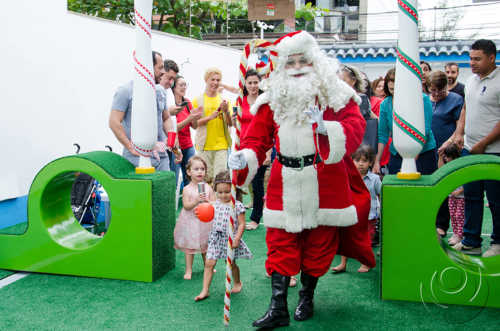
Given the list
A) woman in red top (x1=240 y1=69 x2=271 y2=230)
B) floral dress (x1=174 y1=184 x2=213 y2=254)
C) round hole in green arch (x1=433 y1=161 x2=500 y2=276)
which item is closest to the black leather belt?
round hole in green arch (x1=433 y1=161 x2=500 y2=276)

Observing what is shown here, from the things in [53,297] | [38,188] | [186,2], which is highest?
[186,2]

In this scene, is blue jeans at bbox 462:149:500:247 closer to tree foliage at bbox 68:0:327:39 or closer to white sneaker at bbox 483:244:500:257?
white sneaker at bbox 483:244:500:257

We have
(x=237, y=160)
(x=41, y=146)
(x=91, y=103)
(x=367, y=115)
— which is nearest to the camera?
(x=237, y=160)

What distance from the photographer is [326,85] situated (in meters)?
2.81

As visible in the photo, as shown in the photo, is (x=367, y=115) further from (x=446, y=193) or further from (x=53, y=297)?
(x=53, y=297)

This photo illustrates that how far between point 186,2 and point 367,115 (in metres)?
11.5

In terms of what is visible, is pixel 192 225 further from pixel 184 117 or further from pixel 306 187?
pixel 184 117

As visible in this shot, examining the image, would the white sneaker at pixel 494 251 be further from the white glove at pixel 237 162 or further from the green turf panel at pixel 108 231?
the green turf panel at pixel 108 231

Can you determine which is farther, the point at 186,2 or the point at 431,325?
the point at 186,2

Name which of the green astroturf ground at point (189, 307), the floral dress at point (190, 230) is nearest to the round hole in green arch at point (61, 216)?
the green astroturf ground at point (189, 307)

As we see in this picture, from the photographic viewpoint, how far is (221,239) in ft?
11.2

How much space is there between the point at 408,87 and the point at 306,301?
155cm

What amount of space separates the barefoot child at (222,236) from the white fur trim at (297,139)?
73 cm

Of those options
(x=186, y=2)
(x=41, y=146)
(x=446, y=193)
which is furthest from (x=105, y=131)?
(x=186, y=2)
